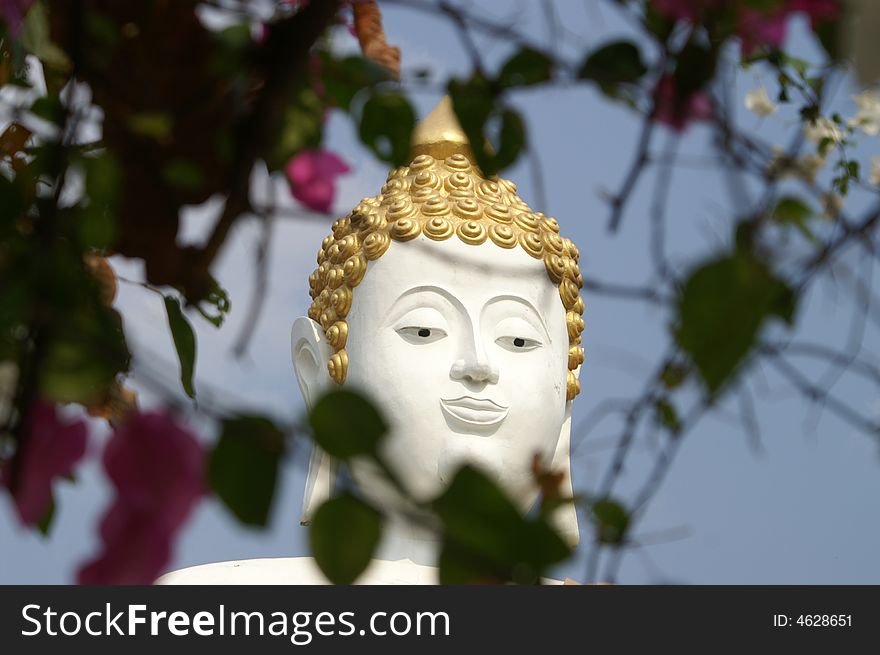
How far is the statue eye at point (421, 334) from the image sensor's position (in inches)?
133

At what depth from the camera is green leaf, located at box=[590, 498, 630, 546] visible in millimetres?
991

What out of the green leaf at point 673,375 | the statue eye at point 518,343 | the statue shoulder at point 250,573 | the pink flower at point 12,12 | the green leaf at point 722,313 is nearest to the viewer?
the green leaf at point 722,313

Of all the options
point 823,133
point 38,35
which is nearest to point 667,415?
point 38,35

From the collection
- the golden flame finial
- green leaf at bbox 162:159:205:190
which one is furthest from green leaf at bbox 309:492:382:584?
the golden flame finial

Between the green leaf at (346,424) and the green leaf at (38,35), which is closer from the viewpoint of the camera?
the green leaf at (346,424)

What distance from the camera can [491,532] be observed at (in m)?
0.74

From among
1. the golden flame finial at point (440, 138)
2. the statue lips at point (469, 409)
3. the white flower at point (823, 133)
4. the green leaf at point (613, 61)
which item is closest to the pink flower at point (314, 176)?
the green leaf at point (613, 61)

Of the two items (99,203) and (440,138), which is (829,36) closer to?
(99,203)

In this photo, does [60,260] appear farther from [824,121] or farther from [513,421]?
[513,421]

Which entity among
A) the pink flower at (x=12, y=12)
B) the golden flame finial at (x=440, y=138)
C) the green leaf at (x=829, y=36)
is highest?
the golden flame finial at (x=440, y=138)

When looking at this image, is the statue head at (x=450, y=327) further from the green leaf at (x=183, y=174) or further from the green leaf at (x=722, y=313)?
the green leaf at (x=722, y=313)

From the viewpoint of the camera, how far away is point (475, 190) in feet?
11.8

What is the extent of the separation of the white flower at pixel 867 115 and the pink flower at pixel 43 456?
193 cm

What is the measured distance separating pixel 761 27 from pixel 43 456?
626 mm
